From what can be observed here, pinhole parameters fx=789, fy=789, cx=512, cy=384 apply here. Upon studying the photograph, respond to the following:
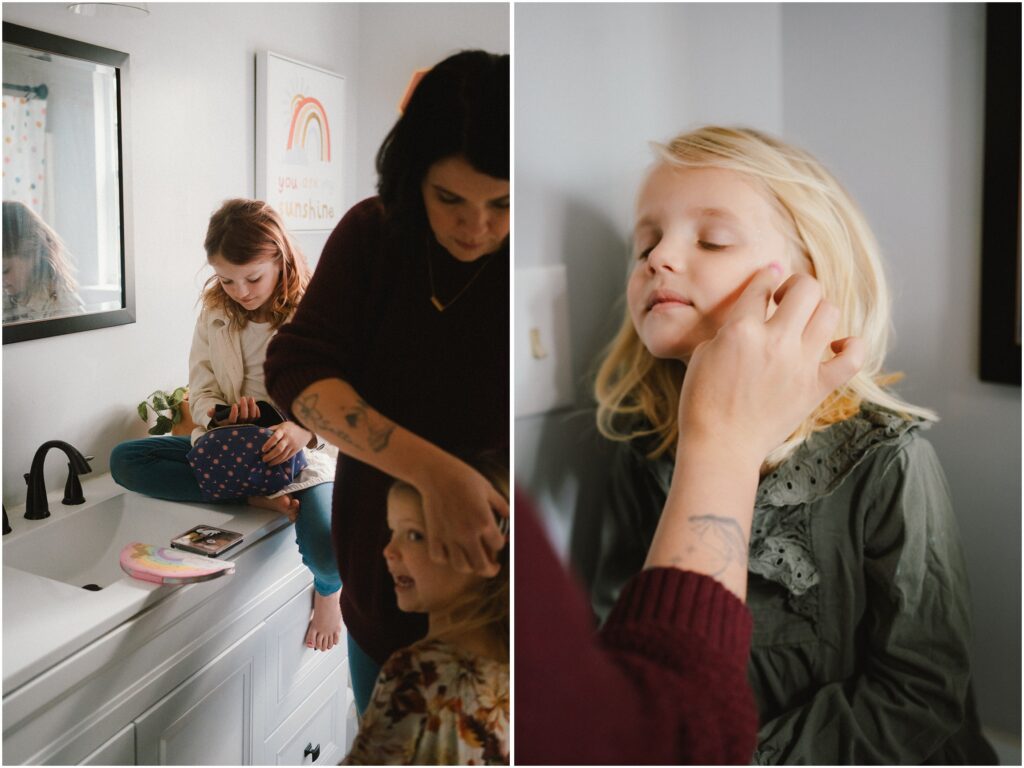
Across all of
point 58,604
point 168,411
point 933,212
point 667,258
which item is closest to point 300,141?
point 168,411

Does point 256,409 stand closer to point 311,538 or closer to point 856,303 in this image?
point 311,538

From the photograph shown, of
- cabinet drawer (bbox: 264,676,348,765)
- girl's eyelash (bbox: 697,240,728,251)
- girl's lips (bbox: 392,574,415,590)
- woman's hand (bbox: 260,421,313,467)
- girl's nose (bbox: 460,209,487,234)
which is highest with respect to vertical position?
girl's nose (bbox: 460,209,487,234)

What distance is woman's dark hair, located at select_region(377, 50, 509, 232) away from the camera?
2.88ft

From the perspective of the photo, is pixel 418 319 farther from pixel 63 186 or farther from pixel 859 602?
pixel 859 602

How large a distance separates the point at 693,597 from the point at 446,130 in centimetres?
56

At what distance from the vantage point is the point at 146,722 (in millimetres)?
850

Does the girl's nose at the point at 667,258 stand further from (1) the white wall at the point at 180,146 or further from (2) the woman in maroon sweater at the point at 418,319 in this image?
(1) the white wall at the point at 180,146

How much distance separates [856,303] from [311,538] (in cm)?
71

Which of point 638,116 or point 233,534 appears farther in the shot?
point 638,116

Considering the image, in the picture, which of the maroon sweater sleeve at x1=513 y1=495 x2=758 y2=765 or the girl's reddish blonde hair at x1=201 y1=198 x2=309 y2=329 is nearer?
the maroon sweater sleeve at x1=513 y1=495 x2=758 y2=765

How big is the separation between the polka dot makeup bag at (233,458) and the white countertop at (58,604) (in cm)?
3

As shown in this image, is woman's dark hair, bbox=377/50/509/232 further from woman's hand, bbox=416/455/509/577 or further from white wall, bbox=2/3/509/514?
woman's hand, bbox=416/455/509/577

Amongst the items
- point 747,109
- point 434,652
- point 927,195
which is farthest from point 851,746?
point 747,109

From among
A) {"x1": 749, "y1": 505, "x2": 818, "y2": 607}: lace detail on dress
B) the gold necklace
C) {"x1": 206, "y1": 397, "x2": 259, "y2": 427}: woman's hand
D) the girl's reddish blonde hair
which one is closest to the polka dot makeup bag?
{"x1": 206, "y1": 397, "x2": 259, "y2": 427}: woman's hand
